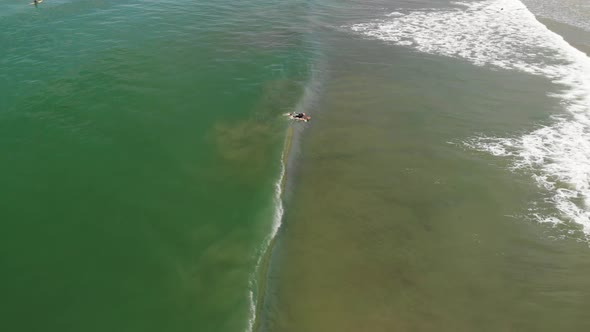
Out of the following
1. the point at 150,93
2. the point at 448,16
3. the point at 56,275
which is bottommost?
the point at 56,275

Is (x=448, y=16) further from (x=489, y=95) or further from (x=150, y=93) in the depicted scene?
(x=150, y=93)

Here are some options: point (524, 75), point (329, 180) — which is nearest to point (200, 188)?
point (329, 180)

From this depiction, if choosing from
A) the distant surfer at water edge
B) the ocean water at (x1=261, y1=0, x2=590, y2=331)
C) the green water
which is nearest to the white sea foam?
the ocean water at (x1=261, y1=0, x2=590, y2=331)

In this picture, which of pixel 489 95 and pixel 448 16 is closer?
pixel 489 95

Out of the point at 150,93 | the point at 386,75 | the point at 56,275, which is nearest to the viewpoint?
the point at 56,275

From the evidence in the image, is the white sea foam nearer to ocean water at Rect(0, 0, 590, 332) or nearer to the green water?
ocean water at Rect(0, 0, 590, 332)

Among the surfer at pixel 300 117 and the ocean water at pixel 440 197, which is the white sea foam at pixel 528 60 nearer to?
the ocean water at pixel 440 197

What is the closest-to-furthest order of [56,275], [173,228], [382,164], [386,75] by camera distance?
[56,275], [173,228], [382,164], [386,75]

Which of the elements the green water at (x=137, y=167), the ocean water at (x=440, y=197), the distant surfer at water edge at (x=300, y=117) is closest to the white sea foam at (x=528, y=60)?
the ocean water at (x=440, y=197)
